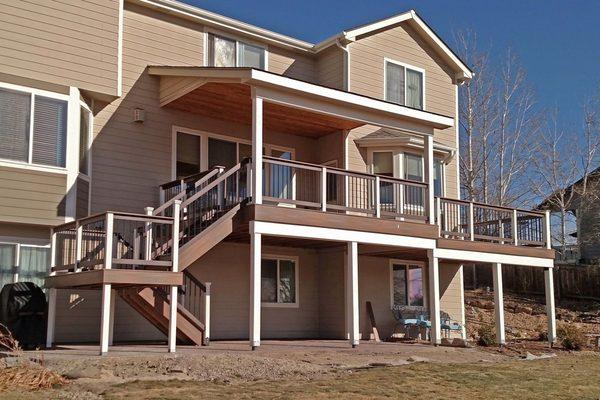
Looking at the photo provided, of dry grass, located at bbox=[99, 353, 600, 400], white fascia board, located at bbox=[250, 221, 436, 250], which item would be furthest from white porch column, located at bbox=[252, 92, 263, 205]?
dry grass, located at bbox=[99, 353, 600, 400]

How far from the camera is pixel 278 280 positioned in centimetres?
1989

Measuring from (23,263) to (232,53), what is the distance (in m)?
7.85

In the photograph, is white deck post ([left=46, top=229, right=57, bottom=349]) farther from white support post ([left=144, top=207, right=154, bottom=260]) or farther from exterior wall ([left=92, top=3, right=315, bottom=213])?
exterior wall ([left=92, top=3, right=315, bottom=213])

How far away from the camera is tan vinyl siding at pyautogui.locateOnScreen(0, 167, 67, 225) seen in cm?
1476

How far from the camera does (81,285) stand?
542 inches

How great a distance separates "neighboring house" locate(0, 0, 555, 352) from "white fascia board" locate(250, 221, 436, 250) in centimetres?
4

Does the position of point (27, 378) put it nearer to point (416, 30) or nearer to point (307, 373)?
point (307, 373)

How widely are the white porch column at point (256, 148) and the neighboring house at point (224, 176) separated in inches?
1.5

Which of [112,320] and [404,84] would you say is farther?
[404,84]

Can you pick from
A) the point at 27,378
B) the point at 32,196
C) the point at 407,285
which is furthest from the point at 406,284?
the point at 27,378

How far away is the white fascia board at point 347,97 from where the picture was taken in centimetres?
1547

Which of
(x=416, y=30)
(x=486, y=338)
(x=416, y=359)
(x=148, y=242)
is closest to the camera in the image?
(x=148, y=242)

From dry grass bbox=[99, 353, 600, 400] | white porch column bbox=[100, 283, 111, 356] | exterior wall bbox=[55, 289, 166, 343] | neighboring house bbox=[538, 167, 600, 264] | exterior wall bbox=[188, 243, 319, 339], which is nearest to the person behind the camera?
dry grass bbox=[99, 353, 600, 400]

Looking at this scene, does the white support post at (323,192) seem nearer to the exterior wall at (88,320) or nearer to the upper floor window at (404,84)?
the exterior wall at (88,320)
